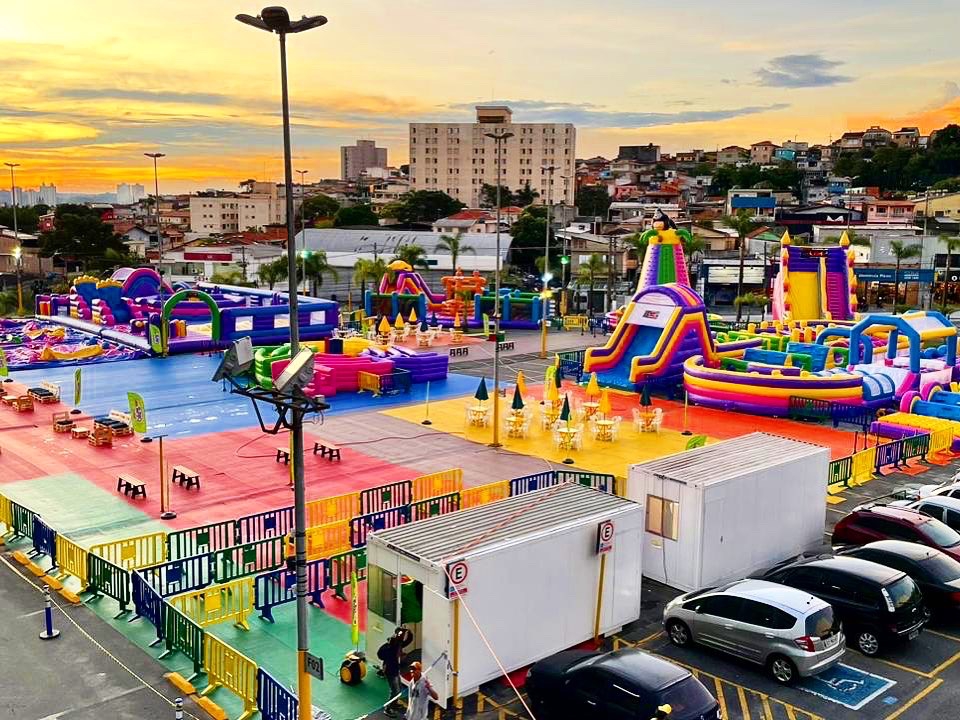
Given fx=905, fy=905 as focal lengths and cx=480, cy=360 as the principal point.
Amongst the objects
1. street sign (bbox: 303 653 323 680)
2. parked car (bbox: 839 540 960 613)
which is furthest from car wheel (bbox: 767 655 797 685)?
street sign (bbox: 303 653 323 680)

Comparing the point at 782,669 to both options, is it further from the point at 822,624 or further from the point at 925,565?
the point at 925,565

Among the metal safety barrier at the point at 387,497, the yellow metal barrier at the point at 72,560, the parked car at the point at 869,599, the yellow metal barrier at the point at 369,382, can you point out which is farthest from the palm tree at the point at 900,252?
the yellow metal barrier at the point at 72,560

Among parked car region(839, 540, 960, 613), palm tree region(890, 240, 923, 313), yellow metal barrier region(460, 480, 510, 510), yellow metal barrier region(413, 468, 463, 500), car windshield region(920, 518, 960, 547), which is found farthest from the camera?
palm tree region(890, 240, 923, 313)

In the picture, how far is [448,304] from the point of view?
56688 mm

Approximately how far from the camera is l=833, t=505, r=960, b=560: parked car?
16.8m

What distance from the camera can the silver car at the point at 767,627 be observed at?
42.1ft

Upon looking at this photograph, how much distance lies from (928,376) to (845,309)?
17533mm

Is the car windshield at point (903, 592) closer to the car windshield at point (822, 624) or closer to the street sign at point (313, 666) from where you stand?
the car windshield at point (822, 624)

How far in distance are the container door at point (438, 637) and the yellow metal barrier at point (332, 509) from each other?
645cm

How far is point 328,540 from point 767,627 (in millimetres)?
8006

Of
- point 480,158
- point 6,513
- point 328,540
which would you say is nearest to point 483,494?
point 328,540

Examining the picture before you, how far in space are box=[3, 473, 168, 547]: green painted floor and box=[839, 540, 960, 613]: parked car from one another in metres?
14.0

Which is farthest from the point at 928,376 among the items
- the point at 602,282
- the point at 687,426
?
the point at 602,282

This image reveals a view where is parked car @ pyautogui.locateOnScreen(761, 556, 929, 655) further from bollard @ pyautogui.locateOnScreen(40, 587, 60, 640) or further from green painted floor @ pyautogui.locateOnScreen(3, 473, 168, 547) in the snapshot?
green painted floor @ pyautogui.locateOnScreen(3, 473, 168, 547)
